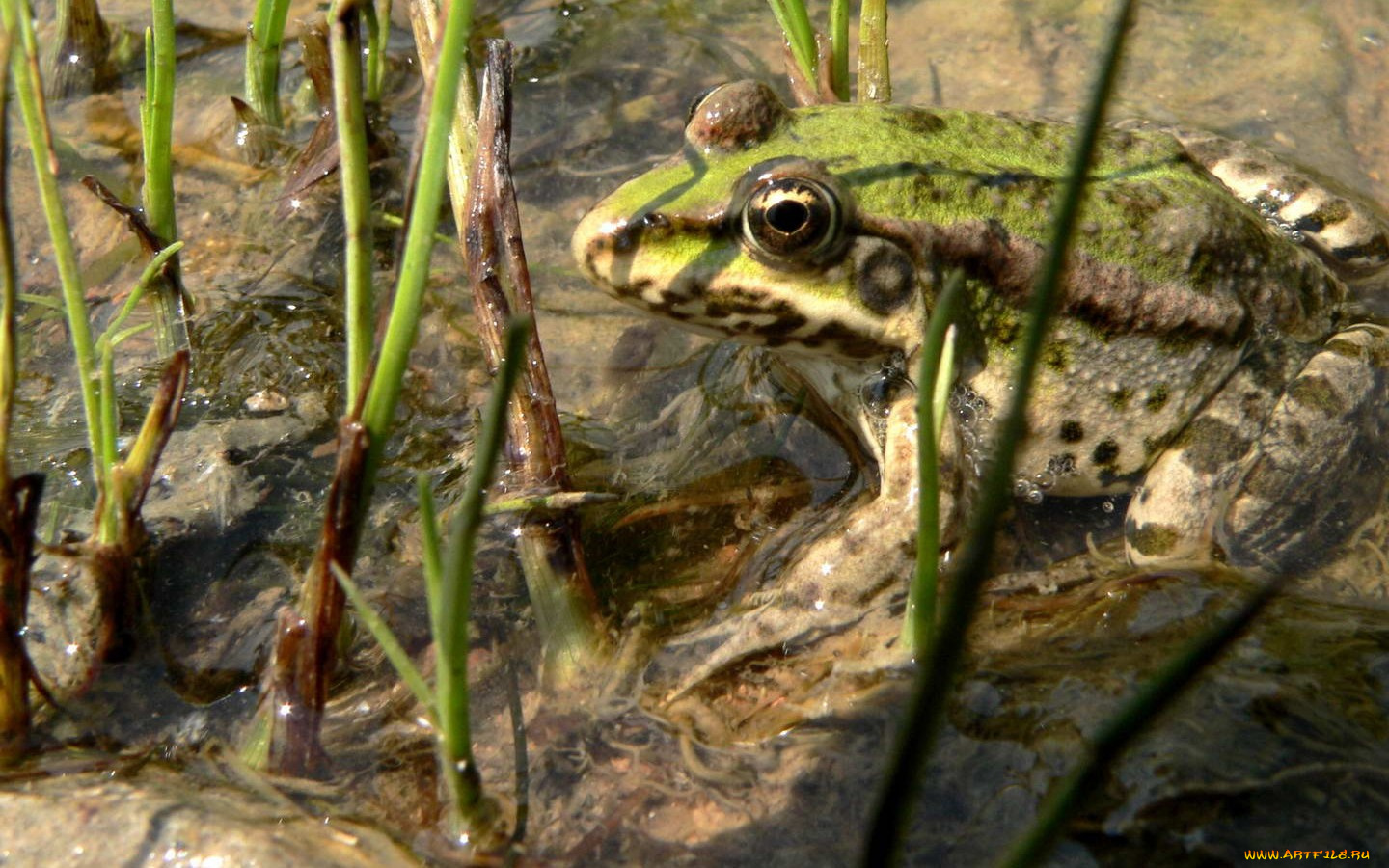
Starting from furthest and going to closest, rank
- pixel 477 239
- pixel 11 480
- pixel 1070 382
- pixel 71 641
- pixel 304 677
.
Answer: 1. pixel 1070 382
2. pixel 477 239
3. pixel 71 641
4. pixel 304 677
5. pixel 11 480

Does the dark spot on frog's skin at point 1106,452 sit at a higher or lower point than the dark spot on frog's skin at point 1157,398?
lower

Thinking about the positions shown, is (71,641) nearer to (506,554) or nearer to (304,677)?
(304,677)

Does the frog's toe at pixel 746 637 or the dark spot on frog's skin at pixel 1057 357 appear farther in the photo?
the dark spot on frog's skin at pixel 1057 357

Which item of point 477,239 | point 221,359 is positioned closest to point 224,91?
point 221,359

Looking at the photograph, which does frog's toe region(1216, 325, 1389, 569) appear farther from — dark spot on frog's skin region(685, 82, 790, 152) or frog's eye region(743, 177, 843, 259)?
dark spot on frog's skin region(685, 82, 790, 152)

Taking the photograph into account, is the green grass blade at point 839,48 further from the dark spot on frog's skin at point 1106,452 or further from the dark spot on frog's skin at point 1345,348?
the dark spot on frog's skin at point 1345,348

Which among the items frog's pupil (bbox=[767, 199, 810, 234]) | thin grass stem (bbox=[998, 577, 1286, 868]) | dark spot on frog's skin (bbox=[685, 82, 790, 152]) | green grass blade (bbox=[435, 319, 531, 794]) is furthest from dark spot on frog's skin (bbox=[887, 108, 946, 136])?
thin grass stem (bbox=[998, 577, 1286, 868])

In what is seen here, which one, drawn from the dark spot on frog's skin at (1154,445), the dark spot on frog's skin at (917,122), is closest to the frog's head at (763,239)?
the dark spot on frog's skin at (917,122)

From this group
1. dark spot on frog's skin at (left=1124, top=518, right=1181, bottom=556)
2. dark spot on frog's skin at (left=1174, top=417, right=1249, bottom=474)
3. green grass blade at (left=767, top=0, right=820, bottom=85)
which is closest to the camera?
dark spot on frog's skin at (left=1124, top=518, right=1181, bottom=556)
